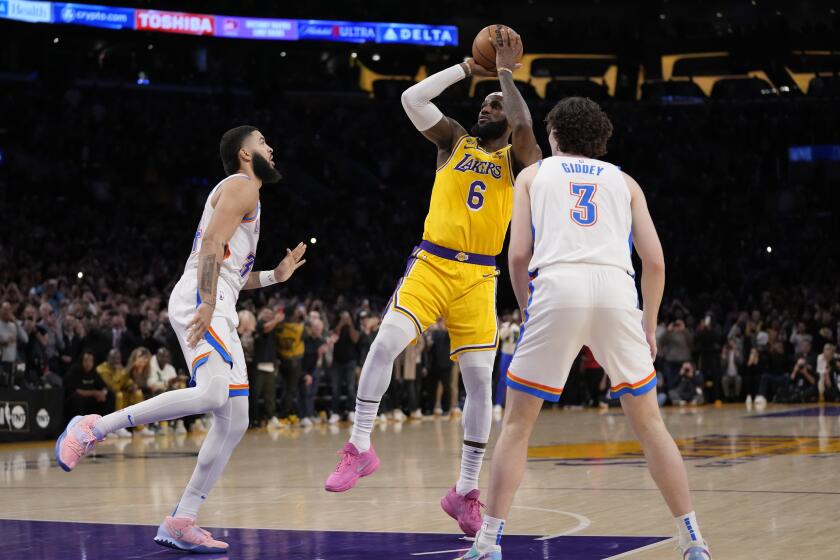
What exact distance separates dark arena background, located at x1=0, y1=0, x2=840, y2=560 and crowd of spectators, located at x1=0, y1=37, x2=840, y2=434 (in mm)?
73

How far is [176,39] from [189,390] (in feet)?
95.2

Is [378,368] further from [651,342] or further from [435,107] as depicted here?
[651,342]

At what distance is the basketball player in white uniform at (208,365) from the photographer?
6.48m

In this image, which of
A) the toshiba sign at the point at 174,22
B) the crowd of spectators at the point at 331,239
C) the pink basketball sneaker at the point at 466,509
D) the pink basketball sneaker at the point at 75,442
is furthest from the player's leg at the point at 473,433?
the toshiba sign at the point at 174,22

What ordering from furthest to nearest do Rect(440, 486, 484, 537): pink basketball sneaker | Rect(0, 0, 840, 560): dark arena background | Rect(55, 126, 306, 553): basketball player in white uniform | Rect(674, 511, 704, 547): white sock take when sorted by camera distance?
Rect(0, 0, 840, 560): dark arena background, Rect(440, 486, 484, 537): pink basketball sneaker, Rect(55, 126, 306, 553): basketball player in white uniform, Rect(674, 511, 704, 547): white sock

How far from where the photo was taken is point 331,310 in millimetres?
23625

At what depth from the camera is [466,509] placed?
22.7ft

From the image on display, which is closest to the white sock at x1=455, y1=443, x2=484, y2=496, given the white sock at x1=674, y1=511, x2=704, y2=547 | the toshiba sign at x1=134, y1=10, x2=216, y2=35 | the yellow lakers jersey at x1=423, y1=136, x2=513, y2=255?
the yellow lakers jersey at x1=423, y1=136, x2=513, y2=255

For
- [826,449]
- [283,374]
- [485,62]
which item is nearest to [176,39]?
[283,374]

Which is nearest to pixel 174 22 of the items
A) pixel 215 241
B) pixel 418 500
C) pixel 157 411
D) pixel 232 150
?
pixel 418 500

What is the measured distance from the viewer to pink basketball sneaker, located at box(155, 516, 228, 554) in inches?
252

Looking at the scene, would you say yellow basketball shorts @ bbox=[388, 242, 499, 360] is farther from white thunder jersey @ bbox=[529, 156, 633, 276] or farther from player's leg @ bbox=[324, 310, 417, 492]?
white thunder jersey @ bbox=[529, 156, 633, 276]

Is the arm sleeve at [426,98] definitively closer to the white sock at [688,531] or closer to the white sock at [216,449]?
the white sock at [216,449]

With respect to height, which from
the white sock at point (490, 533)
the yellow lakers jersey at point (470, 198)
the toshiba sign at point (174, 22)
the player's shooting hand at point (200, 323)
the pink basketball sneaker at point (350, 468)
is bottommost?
the white sock at point (490, 533)
